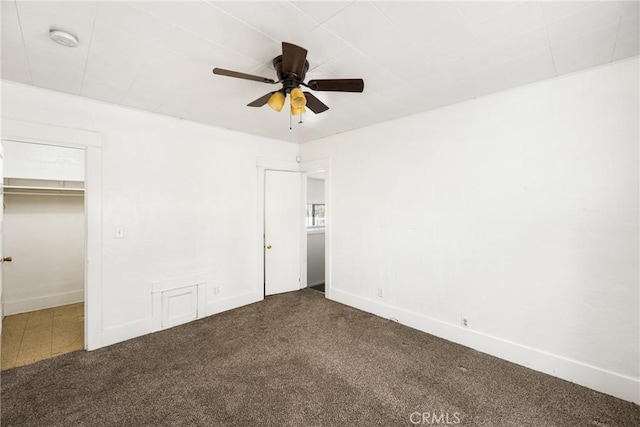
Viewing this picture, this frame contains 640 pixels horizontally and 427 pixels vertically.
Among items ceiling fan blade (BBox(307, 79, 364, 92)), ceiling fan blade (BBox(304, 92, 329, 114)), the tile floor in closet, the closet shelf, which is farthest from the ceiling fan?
the closet shelf

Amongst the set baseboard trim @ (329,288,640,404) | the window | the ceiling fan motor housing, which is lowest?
baseboard trim @ (329,288,640,404)

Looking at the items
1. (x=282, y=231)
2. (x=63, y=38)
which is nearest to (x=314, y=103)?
(x=63, y=38)

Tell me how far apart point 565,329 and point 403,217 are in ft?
5.90

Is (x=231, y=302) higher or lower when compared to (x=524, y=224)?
lower

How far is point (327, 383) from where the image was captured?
7.30 ft

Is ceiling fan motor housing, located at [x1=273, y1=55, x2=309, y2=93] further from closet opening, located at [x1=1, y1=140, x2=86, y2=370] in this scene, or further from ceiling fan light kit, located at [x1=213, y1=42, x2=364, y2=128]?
closet opening, located at [x1=1, y1=140, x2=86, y2=370]

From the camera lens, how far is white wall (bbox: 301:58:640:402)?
209 centimetres

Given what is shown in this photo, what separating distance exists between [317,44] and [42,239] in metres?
4.76

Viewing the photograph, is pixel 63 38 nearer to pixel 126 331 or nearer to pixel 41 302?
pixel 126 331

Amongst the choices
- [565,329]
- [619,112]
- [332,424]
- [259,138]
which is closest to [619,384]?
[565,329]

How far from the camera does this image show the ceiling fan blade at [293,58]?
1.57m

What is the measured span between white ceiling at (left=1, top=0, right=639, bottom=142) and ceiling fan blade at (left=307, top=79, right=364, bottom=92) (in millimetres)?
233

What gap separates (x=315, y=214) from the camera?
255 inches

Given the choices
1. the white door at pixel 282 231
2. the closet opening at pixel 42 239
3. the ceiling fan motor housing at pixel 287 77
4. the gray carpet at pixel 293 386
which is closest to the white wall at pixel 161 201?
the white door at pixel 282 231
